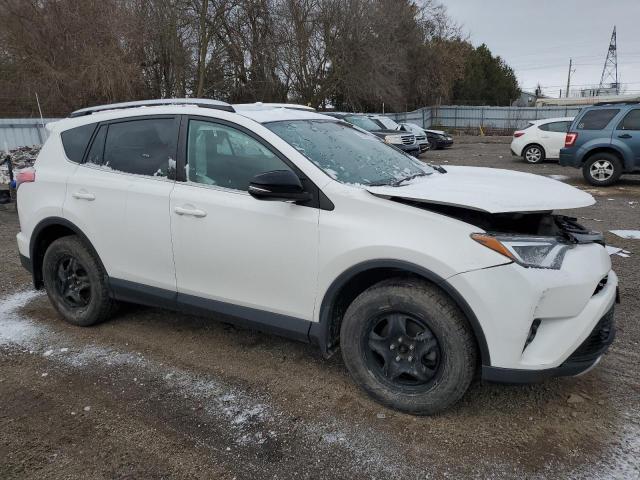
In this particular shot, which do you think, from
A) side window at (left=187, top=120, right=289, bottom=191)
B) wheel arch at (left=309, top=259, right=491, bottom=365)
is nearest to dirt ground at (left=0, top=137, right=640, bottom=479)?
wheel arch at (left=309, top=259, right=491, bottom=365)

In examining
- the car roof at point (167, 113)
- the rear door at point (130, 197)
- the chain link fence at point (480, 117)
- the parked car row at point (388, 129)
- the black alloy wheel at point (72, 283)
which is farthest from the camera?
the chain link fence at point (480, 117)

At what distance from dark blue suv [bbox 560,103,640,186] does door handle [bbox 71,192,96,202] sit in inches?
409

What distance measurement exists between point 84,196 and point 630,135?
35.1 feet

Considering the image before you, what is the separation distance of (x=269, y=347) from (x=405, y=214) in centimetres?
167

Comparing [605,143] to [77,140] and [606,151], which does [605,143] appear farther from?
[77,140]

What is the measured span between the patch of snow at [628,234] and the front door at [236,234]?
541 centimetres

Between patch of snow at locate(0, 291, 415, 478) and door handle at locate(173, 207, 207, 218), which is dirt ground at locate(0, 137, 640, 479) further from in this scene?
door handle at locate(173, 207, 207, 218)

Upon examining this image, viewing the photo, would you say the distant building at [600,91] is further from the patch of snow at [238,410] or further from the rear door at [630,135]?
the patch of snow at [238,410]

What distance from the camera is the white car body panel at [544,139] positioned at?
50.1 ft

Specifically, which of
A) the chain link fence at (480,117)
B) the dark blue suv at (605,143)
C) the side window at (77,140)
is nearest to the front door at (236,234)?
the side window at (77,140)

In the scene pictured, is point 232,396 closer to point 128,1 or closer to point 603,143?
point 603,143

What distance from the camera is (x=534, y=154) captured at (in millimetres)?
15734

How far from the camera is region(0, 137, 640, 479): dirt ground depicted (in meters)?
2.54

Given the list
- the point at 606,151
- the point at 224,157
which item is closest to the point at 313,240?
the point at 224,157
